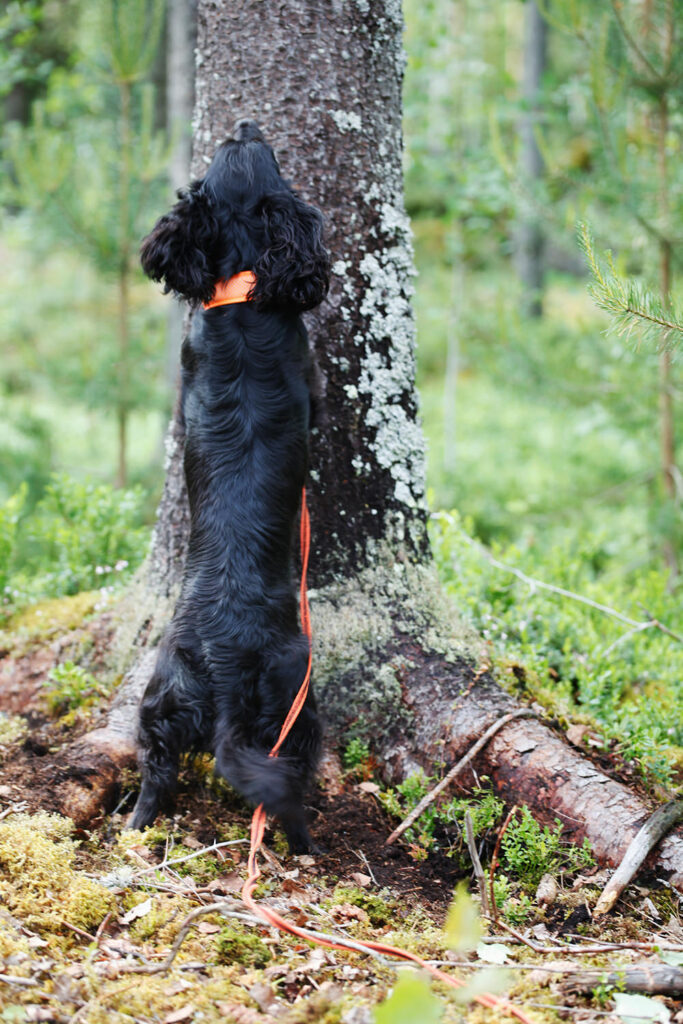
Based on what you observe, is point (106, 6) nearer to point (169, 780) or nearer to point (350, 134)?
point (350, 134)

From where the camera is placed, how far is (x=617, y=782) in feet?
8.90

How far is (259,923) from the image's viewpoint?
2.06m

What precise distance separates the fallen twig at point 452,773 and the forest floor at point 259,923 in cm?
8

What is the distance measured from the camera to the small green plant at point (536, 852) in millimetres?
2438

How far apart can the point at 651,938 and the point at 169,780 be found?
4.83 feet

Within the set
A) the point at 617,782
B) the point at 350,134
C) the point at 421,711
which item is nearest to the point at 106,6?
the point at 350,134

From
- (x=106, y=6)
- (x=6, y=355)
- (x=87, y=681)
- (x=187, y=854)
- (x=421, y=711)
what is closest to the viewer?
(x=187, y=854)

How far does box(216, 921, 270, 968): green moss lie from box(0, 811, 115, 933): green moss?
322 mm

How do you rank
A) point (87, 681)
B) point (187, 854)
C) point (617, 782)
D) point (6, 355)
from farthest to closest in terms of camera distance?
point (6, 355) < point (87, 681) < point (617, 782) < point (187, 854)

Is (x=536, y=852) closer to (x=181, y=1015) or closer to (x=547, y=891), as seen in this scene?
(x=547, y=891)

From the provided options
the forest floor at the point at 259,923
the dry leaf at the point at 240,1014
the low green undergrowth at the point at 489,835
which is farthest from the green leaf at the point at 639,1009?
the dry leaf at the point at 240,1014

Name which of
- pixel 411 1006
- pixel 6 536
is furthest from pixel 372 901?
pixel 6 536

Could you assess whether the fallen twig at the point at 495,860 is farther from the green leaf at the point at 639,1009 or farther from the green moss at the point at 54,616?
the green moss at the point at 54,616

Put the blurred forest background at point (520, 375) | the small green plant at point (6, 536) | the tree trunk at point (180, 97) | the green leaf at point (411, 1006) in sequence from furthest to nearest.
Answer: the tree trunk at point (180, 97) < the small green plant at point (6, 536) < the blurred forest background at point (520, 375) < the green leaf at point (411, 1006)
